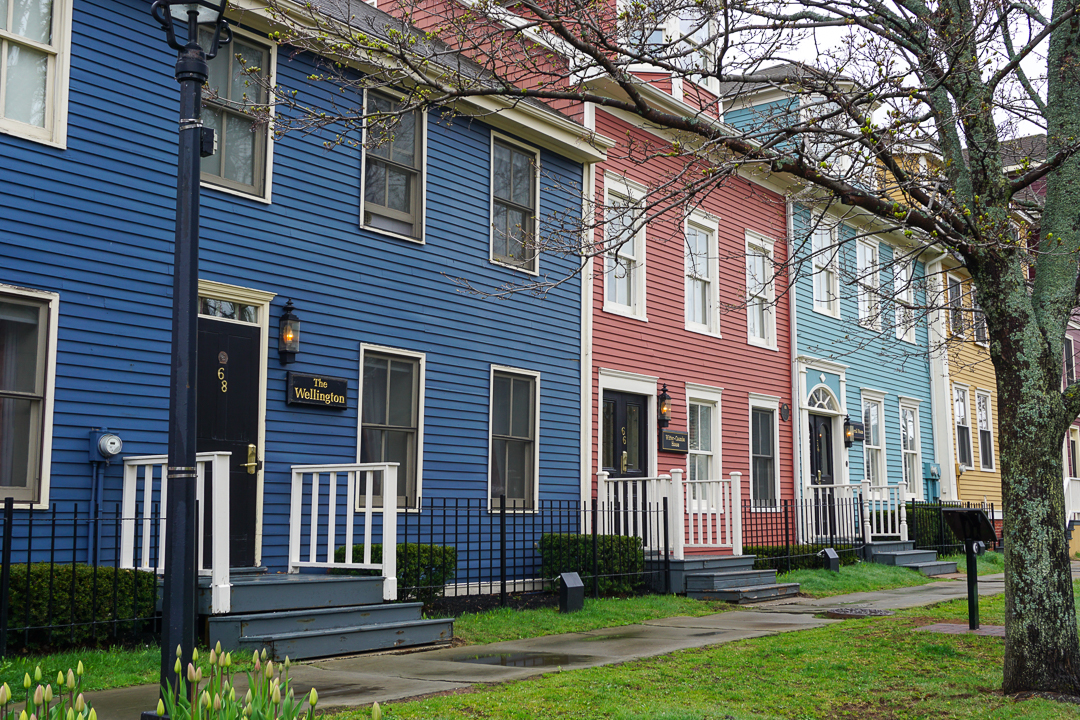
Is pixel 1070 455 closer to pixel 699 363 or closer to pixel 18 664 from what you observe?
pixel 699 363

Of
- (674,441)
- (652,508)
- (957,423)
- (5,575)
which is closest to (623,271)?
(674,441)

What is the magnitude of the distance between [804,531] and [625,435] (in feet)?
13.1

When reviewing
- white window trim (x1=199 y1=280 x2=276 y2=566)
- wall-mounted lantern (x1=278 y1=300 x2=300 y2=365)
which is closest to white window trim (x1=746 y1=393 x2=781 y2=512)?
wall-mounted lantern (x1=278 y1=300 x2=300 y2=365)

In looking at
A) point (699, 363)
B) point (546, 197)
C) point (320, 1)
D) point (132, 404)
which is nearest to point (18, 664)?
point (132, 404)

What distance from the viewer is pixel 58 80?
28.8 feet

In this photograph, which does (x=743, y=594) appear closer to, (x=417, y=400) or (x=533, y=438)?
(x=533, y=438)

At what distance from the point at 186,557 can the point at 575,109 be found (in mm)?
11458

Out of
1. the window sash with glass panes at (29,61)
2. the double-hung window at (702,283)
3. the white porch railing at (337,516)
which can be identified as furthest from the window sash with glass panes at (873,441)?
the window sash with glass panes at (29,61)

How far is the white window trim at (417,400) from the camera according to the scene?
1118 cm

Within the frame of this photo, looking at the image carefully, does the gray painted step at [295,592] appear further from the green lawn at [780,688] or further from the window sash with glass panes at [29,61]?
the window sash with glass panes at [29,61]

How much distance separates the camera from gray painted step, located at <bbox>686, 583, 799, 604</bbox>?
43.9 ft

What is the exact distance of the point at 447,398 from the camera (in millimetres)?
12289

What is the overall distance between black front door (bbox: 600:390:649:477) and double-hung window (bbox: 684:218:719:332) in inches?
90.4

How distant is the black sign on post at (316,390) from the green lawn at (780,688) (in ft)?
14.5
